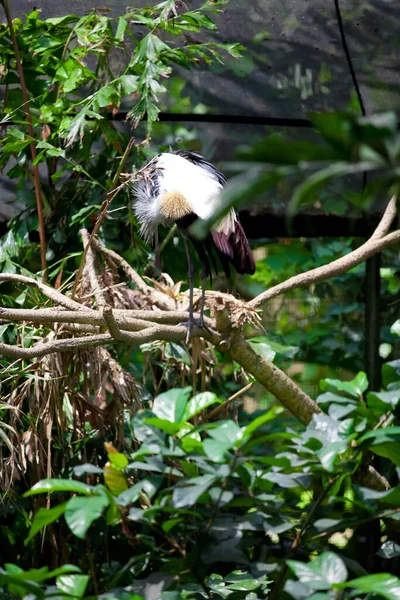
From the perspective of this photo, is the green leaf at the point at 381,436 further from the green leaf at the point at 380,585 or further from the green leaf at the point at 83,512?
the green leaf at the point at 83,512

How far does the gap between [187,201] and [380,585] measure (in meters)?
1.39

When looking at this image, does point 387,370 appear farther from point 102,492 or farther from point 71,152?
point 71,152

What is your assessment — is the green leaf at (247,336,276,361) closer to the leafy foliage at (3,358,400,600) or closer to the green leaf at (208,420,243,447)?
the leafy foliage at (3,358,400,600)

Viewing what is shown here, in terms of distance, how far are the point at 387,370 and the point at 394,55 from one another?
2.11 metres

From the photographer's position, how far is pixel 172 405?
0.93m

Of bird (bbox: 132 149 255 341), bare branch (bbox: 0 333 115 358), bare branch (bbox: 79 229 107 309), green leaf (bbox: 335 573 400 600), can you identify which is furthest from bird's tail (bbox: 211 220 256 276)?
green leaf (bbox: 335 573 400 600)

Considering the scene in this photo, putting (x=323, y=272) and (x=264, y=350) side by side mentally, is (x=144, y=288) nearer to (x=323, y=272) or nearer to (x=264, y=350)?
(x=264, y=350)

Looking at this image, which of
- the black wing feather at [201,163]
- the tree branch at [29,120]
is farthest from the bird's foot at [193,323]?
the tree branch at [29,120]

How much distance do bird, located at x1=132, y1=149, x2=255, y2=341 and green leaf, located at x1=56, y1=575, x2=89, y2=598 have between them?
1.17 m

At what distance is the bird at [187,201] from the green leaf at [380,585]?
4.02 ft

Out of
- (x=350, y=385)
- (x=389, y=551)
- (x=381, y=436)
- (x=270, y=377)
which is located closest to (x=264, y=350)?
(x=270, y=377)

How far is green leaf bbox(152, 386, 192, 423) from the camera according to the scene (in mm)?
905

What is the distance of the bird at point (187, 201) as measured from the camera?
6.54ft

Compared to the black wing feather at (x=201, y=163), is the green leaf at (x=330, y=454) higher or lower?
higher
